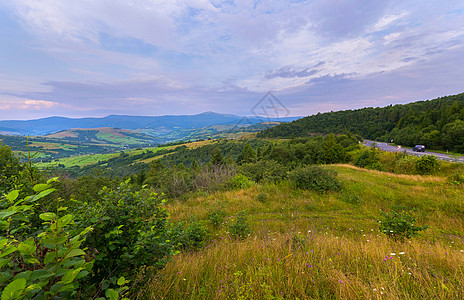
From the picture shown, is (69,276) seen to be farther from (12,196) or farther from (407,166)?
(407,166)

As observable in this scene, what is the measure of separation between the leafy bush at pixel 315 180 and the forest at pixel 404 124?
47.0 metres

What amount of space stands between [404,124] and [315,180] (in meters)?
73.6

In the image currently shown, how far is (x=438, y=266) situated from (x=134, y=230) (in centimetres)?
487

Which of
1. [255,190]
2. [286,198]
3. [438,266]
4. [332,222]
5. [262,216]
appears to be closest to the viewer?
[438,266]

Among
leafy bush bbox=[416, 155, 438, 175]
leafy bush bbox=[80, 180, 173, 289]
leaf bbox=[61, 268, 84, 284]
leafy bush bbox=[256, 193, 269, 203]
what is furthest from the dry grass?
leafy bush bbox=[416, 155, 438, 175]

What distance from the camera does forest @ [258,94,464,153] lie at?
39906 mm

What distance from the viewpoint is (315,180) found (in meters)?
11.8

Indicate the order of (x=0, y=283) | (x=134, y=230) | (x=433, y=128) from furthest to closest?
1. (x=433, y=128)
2. (x=134, y=230)
3. (x=0, y=283)

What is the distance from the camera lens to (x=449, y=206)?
8547 mm

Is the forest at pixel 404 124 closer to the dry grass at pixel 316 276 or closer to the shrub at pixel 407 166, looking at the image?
the shrub at pixel 407 166

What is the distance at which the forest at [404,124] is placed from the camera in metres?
39.9

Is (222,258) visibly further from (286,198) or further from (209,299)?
(286,198)

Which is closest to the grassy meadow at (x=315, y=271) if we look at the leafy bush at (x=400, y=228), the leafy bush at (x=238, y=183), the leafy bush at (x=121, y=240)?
the leafy bush at (x=121, y=240)

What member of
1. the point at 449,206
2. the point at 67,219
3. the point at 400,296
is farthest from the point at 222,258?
the point at 449,206
